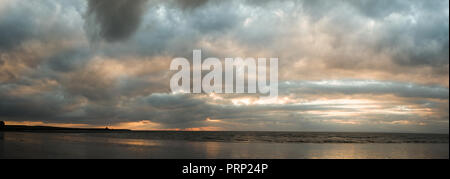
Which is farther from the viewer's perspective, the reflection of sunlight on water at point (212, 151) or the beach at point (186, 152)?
the reflection of sunlight on water at point (212, 151)

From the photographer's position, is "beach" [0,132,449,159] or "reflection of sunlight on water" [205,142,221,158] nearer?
"beach" [0,132,449,159]

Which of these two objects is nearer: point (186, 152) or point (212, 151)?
point (186, 152)

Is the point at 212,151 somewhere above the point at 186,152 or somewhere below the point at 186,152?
below
